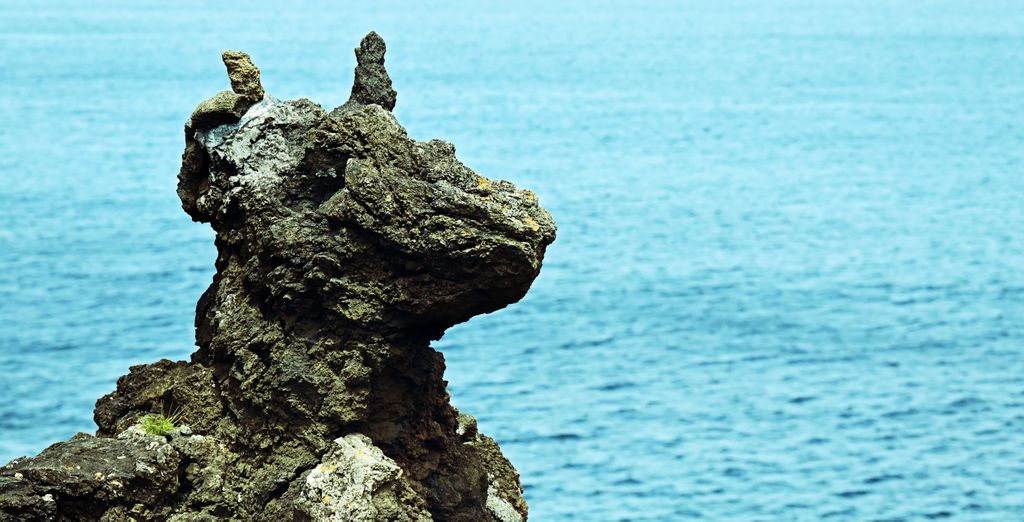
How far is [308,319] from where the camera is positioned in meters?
15.4

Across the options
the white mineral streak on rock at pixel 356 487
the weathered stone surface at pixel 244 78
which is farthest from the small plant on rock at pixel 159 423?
the weathered stone surface at pixel 244 78

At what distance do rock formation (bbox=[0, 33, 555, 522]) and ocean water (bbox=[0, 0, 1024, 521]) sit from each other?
76.1 feet

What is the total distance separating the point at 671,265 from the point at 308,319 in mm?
48574

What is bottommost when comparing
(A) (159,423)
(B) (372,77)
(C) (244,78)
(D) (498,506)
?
(A) (159,423)

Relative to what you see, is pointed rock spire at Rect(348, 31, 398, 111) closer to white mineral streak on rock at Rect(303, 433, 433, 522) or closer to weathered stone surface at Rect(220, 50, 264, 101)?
weathered stone surface at Rect(220, 50, 264, 101)

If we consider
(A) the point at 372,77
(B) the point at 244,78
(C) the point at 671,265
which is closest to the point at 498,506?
(A) the point at 372,77

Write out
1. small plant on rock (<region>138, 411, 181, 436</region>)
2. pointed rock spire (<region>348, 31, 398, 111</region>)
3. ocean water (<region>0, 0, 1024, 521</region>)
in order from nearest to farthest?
small plant on rock (<region>138, 411, 181, 436</region>) → pointed rock spire (<region>348, 31, 398, 111</region>) → ocean water (<region>0, 0, 1024, 521</region>)

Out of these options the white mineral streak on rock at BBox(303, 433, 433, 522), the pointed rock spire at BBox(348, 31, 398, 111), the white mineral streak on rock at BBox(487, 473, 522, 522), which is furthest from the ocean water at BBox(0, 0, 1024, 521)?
the white mineral streak on rock at BBox(303, 433, 433, 522)

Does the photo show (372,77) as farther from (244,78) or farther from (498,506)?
(498,506)

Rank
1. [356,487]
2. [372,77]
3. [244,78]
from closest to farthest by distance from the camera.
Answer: [356,487], [244,78], [372,77]

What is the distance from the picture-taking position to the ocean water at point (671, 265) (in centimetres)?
4294

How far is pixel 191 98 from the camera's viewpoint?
102 metres

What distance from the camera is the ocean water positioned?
42938mm

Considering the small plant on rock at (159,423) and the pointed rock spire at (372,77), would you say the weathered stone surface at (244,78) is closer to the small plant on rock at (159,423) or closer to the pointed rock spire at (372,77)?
the pointed rock spire at (372,77)
